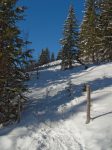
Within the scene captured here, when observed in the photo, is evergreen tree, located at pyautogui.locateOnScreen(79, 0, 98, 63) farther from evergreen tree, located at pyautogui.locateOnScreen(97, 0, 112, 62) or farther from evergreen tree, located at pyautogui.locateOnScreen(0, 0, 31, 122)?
evergreen tree, located at pyautogui.locateOnScreen(0, 0, 31, 122)

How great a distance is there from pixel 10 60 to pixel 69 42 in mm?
32987

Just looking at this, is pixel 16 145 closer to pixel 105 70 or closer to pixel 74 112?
pixel 74 112

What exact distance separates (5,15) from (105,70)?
1529cm

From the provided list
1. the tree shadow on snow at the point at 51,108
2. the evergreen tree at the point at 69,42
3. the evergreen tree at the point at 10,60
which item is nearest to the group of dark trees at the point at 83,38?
the evergreen tree at the point at 69,42

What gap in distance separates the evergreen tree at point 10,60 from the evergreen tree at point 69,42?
102 feet

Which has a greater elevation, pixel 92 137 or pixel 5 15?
pixel 5 15

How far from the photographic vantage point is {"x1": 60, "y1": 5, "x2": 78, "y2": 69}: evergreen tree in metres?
52.4

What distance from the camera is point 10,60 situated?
67.6ft

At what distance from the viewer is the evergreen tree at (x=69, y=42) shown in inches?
2062

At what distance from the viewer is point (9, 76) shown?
818 inches

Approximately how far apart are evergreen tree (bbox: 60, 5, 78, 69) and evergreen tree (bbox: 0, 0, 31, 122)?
31101 millimetres

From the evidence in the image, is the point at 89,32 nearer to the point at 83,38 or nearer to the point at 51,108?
the point at 83,38

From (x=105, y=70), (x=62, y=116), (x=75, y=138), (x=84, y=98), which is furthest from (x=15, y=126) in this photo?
(x=105, y=70)

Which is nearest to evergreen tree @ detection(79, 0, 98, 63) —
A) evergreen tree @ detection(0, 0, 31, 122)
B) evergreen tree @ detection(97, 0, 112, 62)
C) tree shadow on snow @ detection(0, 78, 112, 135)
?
evergreen tree @ detection(97, 0, 112, 62)
